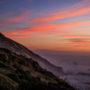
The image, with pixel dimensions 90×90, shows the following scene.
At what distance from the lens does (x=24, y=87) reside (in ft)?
63.3

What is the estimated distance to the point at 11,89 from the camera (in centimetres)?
1753

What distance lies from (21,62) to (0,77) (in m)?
16.1

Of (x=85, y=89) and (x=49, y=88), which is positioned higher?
(x=49, y=88)

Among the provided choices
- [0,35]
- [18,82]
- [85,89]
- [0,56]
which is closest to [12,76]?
[18,82]

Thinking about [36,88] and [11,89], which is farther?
[36,88]

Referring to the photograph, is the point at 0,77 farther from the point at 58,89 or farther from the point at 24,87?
the point at 58,89

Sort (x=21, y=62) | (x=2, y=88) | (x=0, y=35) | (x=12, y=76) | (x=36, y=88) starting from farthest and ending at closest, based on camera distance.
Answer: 1. (x=0, y=35)
2. (x=21, y=62)
3. (x=12, y=76)
4. (x=36, y=88)
5. (x=2, y=88)

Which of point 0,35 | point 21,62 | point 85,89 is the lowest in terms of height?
point 85,89

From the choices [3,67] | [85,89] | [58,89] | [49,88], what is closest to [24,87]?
[49,88]

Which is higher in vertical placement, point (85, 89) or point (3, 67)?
point (3, 67)

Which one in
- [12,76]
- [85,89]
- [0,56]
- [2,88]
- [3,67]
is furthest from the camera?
[85,89]

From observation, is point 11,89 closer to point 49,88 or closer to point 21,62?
point 49,88

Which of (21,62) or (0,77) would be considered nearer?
(0,77)

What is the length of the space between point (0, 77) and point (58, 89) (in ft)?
24.3
